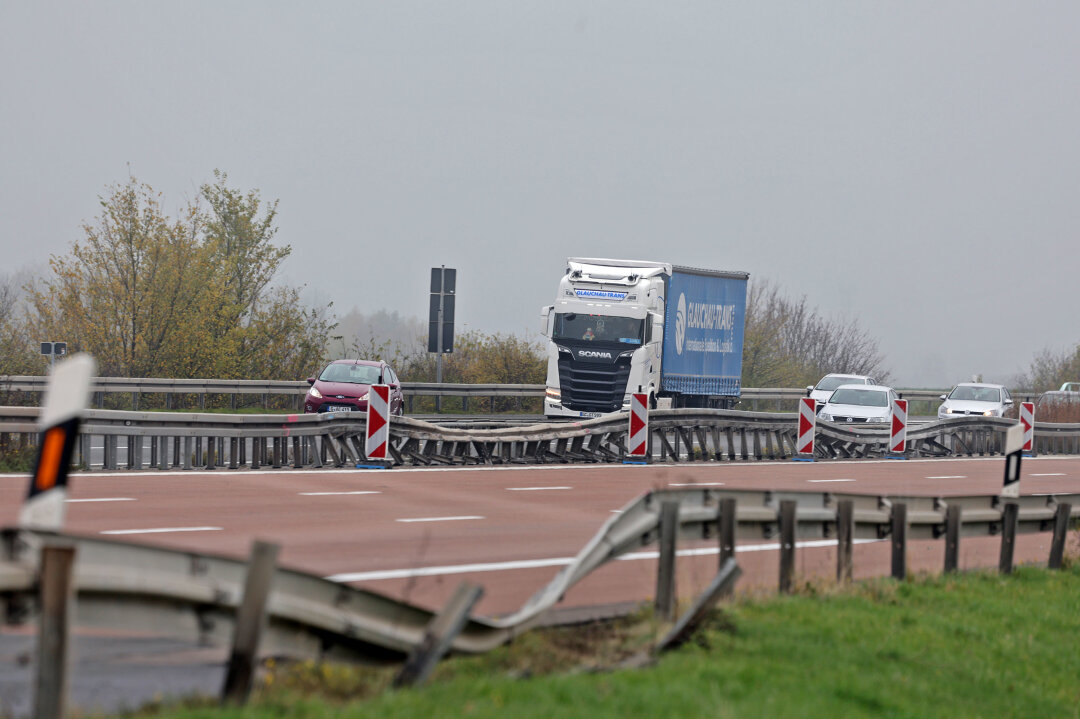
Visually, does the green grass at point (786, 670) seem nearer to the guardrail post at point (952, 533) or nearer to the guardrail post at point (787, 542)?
the guardrail post at point (787, 542)

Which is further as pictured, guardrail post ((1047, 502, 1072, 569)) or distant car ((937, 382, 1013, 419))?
distant car ((937, 382, 1013, 419))

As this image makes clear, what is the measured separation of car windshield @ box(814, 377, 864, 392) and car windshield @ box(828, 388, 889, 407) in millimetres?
3887

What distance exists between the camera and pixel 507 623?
665 centimetres

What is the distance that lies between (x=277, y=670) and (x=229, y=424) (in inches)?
516

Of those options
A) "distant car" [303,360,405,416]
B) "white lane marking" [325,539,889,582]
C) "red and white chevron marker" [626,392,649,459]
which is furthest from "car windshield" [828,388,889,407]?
"white lane marking" [325,539,889,582]

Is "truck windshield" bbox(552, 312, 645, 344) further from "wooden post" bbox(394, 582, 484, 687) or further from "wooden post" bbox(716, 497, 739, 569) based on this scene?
"wooden post" bbox(394, 582, 484, 687)

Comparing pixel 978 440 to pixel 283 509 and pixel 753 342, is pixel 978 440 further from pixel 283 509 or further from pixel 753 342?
pixel 283 509

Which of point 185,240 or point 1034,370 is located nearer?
point 185,240

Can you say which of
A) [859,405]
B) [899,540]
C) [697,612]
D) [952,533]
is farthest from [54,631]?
[859,405]

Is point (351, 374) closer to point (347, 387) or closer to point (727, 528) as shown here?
point (347, 387)

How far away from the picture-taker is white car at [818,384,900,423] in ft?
106

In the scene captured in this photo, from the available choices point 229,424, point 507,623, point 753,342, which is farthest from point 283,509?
point 753,342

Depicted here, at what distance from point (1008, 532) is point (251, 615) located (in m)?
8.87

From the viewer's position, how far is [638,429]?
23.0 metres
